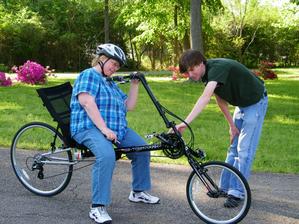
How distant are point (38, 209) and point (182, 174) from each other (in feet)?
6.84

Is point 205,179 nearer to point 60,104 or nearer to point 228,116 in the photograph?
point 228,116

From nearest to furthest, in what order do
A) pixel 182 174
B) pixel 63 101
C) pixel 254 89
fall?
pixel 254 89 < pixel 63 101 < pixel 182 174

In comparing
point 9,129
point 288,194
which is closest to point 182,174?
point 288,194

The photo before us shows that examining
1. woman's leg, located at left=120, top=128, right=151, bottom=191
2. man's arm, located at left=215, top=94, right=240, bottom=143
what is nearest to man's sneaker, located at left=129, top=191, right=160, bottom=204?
woman's leg, located at left=120, top=128, right=151, bottom=191

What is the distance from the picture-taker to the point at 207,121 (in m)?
11.3

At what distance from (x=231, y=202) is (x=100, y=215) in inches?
48.1

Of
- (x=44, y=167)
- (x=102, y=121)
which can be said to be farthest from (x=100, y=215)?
(x=44, y=167)

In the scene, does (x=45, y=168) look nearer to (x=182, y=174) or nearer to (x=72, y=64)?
(x=182, y=174)

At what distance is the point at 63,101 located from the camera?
5.57m

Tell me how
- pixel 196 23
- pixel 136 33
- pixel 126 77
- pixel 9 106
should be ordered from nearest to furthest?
pixel 126 77 < pixel 9 106 < pixel 196 23 < pixel 136 33

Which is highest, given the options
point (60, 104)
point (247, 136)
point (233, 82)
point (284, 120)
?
point (233, 82)

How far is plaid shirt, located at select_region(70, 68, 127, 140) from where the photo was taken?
4938 mm

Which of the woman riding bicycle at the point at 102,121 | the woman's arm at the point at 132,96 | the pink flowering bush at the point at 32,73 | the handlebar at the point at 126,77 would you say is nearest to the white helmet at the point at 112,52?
the woman riding bicycle at the point at 102,121

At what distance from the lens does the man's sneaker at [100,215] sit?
475 centimetres
